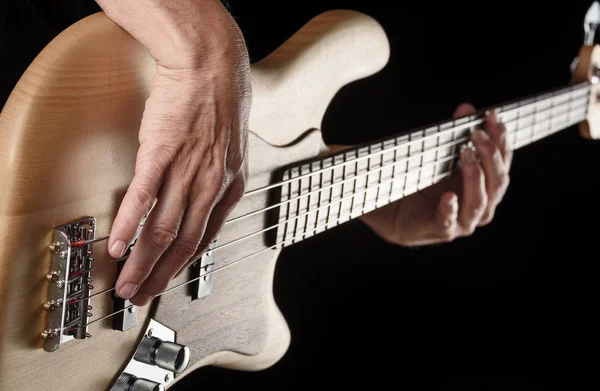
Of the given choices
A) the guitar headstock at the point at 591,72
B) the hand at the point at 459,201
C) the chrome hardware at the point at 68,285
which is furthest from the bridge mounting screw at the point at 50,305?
the guitar headstock at the point at 591,72

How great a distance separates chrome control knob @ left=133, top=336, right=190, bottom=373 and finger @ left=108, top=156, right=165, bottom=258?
0.44 ft

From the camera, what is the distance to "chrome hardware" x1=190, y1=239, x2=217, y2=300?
70cm

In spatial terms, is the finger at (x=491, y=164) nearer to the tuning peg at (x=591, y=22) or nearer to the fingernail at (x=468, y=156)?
the fingernail at (x=468, y=156)

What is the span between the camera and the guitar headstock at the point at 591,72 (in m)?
1.35

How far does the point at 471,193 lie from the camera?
112 cm

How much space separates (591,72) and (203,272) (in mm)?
1015

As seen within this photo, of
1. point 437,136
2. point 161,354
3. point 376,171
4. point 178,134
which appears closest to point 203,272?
point 161,354

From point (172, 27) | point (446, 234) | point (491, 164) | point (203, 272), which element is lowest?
point (446, 234)

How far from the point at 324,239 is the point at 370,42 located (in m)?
0.50

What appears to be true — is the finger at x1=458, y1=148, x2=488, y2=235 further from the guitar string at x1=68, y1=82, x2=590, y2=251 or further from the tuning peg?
the tuning peg

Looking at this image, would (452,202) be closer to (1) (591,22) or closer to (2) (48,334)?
(1) (591,22)

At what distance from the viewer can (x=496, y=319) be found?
66.5 inches

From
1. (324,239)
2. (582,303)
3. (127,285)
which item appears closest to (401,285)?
(324,239)

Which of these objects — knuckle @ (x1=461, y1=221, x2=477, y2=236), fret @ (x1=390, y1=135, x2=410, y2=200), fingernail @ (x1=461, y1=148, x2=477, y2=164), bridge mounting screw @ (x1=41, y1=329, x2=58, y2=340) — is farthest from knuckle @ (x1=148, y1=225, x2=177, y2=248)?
knuckle @ (x1=461, y1=221, x2=477, y2=236)
